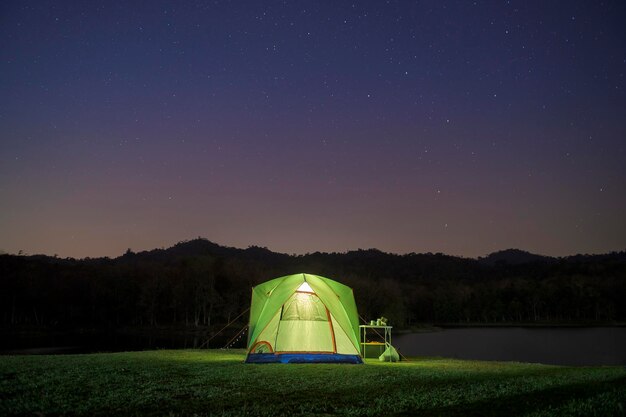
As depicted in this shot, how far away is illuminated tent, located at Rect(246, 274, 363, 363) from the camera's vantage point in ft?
50.6

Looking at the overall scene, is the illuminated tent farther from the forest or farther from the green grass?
→ the forest

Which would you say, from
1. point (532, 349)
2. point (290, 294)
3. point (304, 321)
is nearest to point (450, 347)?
point (532, 349)

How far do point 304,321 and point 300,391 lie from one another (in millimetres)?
8164

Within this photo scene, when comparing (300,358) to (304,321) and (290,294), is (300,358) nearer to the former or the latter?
(290,294)

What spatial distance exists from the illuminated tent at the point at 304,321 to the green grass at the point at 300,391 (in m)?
3.13

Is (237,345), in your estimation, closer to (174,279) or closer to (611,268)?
(174,279)

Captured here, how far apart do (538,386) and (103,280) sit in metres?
70.2

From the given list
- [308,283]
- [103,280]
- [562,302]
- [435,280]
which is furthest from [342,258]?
[308,283]

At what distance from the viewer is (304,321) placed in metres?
16.9

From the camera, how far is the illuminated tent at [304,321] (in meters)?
15.4

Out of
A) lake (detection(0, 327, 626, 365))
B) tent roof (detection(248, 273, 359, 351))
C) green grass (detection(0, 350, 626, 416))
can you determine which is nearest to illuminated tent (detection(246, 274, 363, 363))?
tent roof (detection(248, 273, 359, 351))

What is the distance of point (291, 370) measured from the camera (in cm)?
1216

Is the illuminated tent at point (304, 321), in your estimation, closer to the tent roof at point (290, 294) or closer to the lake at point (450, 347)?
the tent roof at point (290, 294)

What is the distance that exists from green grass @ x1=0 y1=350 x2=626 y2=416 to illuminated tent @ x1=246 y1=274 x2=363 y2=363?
3.13m
